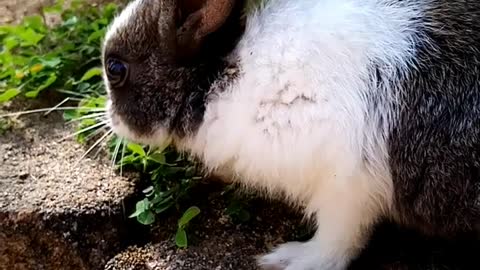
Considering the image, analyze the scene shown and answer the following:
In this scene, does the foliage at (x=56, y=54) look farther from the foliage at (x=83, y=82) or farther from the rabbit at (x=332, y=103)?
the rabbit at (x=332, y=103)

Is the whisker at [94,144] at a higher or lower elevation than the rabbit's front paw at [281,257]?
higher

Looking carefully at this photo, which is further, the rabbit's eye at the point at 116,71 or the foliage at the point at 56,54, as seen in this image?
the foliage at the point at 56,54

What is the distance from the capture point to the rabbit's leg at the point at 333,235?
2.81 m

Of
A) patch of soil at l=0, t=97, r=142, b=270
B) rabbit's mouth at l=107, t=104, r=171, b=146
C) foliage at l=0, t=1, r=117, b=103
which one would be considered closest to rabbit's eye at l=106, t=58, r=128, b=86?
rabbit's mouth at l=107, t=104, r=171, b=146

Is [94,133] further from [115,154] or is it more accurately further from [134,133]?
[134,133]

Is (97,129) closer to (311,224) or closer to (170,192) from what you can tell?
(170,192)

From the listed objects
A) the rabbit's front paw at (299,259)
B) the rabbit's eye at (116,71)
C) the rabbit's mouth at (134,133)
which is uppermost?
the rabbit's eye at (116,71)

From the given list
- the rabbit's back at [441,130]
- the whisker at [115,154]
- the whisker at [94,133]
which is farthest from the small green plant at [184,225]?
the rabbit's back at [441,130]

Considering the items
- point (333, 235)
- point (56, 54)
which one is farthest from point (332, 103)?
point (56, 54)

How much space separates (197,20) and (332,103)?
48 cm

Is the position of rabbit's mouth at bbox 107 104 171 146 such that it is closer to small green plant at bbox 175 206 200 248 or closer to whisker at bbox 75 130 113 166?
whisker at bbox 75 130 113 166

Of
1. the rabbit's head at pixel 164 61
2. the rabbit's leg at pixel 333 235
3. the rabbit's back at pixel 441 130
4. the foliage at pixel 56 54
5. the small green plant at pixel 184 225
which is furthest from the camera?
the foliage at pixel 56 54

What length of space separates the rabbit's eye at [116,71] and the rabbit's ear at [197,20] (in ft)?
0.83

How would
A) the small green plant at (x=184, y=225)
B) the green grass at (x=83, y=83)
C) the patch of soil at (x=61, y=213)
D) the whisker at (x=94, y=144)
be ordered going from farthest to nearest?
the whisker at (x=94, y=144)
the green grass at (x=83, y=83)
the patch of soil at (x=61, y=213)
the small green plant at (x=184, y=225)
